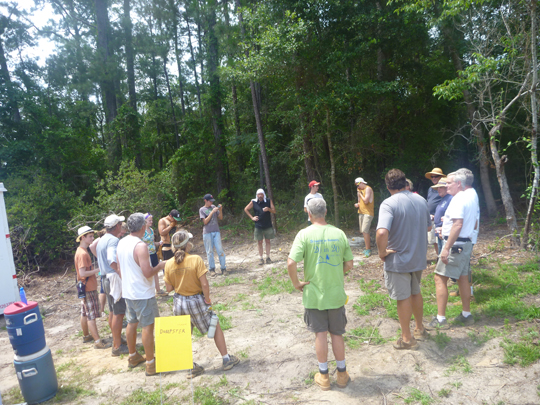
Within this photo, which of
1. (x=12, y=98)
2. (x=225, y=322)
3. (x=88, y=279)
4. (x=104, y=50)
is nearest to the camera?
(x=88, y=279)

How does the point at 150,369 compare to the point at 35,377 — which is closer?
the point at 35,377

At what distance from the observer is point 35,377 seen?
373 cm

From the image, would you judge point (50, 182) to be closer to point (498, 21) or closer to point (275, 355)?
point (275, 355)

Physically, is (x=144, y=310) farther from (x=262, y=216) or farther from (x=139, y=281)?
(x=262, y=216)

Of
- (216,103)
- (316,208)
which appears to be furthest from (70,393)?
(216,103)

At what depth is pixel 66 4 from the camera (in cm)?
2002

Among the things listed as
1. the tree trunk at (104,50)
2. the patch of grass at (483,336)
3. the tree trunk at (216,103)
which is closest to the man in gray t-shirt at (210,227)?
the patch of grass at (483,336)

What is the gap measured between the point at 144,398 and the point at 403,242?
10.2 ft

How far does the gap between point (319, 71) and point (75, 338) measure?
8904mm

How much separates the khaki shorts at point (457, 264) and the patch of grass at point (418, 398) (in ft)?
4.82

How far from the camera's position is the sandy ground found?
10.9ft

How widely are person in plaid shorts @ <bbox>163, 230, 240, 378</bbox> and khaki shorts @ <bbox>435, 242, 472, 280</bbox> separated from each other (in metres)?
2.77

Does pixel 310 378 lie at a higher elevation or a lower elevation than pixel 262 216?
lower

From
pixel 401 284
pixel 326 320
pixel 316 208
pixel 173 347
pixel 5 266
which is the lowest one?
pixel 173 347
